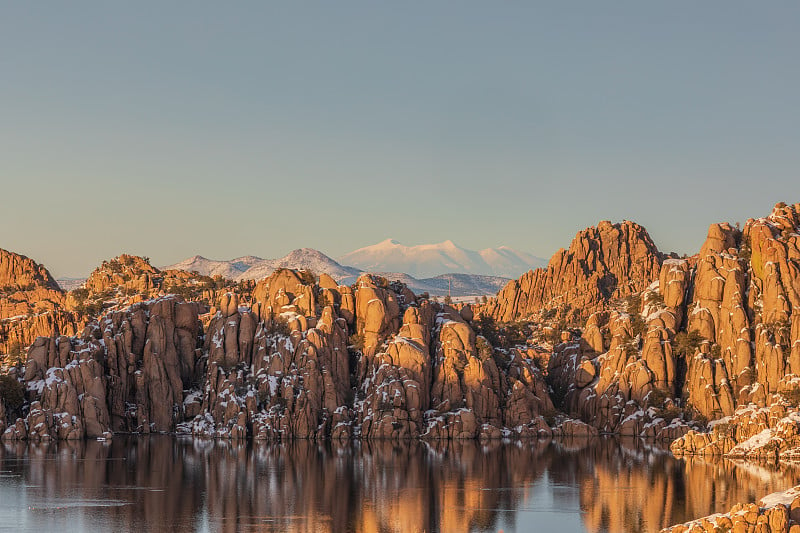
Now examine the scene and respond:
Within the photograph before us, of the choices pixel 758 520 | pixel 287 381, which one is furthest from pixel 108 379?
pixel 758 520

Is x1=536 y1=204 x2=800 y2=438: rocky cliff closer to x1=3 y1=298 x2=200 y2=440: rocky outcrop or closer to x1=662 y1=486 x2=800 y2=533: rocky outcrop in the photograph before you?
x1=3 y1=298 x2=200 y2=440: rocky outcrop

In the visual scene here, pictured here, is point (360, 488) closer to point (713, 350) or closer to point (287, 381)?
point (287, 381)

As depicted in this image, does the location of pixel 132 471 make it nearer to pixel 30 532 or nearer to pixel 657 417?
pixel 30 532

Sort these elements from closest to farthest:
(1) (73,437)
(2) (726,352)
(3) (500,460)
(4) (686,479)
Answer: (4) (686,479), (3) (500,460), (1) (73,437), (2) (726,352)

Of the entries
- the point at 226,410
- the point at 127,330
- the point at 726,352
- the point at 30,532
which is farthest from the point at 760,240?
the point at 30,532

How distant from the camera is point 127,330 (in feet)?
632

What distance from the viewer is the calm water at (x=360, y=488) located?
316 feet

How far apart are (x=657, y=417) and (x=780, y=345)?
76.3 feet

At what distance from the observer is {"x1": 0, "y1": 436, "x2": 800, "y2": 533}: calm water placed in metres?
96.4

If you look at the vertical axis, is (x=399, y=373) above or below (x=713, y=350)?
below

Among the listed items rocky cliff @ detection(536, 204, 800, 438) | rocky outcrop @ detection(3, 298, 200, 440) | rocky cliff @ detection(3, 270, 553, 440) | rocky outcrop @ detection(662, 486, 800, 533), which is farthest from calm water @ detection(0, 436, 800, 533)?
rocky cliff @ detection(536, 204, 800, 438)

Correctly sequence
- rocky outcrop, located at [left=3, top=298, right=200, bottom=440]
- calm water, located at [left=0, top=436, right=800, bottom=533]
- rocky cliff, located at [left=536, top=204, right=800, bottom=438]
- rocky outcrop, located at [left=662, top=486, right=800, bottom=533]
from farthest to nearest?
rocky cliff, located at [left=536, top=204, right=800, bottom=438] < rocky outcrop, located at [left=3, top=298, right=200, bottom=440] < calm water, located at [left=0, top=436, right=800, bottom=533] < rocky outcrop, located at [left=662, top=486, right=800, bottom=533]

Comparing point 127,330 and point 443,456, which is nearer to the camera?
point 443,456

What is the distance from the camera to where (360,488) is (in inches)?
4609
